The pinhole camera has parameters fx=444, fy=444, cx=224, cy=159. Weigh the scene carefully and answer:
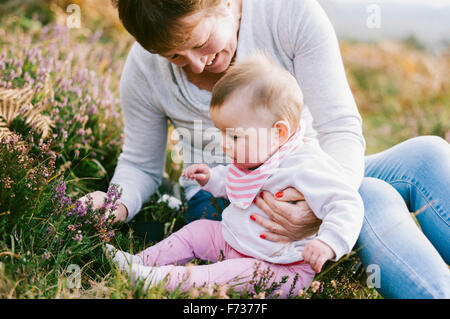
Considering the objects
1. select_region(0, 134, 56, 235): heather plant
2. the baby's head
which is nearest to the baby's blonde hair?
the baby's head

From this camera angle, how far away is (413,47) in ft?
36.3

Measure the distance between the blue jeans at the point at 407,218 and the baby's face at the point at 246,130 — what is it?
0.63 metres

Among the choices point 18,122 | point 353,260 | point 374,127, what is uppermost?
point 18,122

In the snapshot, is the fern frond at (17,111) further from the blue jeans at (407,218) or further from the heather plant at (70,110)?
the blue jeans at (407,218)

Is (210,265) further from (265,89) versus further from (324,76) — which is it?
(324,76)

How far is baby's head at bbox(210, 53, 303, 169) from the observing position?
6.50 feet

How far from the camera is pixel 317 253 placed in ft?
5.60

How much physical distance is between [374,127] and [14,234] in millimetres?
5887

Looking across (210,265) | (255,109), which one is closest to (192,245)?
(210,265)

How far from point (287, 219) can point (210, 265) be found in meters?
0.40

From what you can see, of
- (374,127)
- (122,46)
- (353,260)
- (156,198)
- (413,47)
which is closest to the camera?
(353,260)

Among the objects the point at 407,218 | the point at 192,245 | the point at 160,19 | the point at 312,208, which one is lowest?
the point at 192,245

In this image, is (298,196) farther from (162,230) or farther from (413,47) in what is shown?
(413,47)

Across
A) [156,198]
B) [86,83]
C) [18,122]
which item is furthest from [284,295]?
[86,83]
